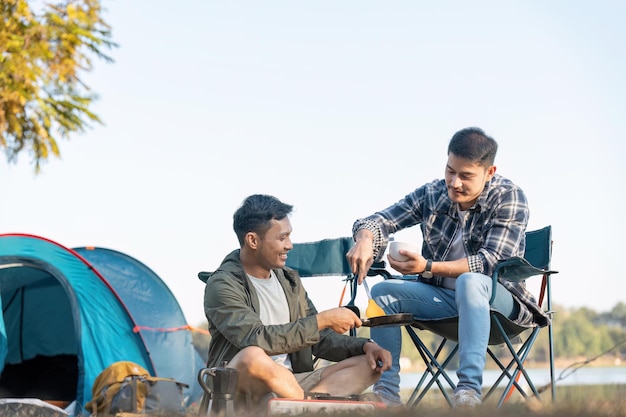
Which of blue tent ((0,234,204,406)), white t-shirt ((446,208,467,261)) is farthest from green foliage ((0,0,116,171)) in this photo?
white t-shirt ((446,208,467,261))

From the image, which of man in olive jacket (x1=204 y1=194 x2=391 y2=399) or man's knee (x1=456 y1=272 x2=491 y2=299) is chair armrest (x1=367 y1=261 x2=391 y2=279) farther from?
man's knee (x1=456 y1=272 x2=491 y2=299)

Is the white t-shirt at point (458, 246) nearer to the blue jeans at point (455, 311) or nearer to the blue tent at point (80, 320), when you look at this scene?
the blue jeans at point (455, 311)

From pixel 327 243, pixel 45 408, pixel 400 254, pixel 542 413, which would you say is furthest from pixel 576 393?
pixel 45 408

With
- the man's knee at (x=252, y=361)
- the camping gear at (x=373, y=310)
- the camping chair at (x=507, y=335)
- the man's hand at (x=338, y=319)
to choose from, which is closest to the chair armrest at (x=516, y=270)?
the camping chair at (x=507, y=335)

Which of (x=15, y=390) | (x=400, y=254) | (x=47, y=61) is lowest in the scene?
(x=15, y=390)

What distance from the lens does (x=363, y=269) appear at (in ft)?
10.0

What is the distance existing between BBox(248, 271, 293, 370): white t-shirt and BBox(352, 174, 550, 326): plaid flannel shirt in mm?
468

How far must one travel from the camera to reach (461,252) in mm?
3246

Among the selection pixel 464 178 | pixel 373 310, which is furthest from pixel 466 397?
pixel 464 178

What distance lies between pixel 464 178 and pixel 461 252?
332mm

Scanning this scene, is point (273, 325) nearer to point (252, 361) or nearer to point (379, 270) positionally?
point (252, 361)

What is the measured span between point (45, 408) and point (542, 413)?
2.40m

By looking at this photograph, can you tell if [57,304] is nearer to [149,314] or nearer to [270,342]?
[149,314]

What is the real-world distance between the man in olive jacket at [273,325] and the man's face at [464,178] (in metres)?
0.61
